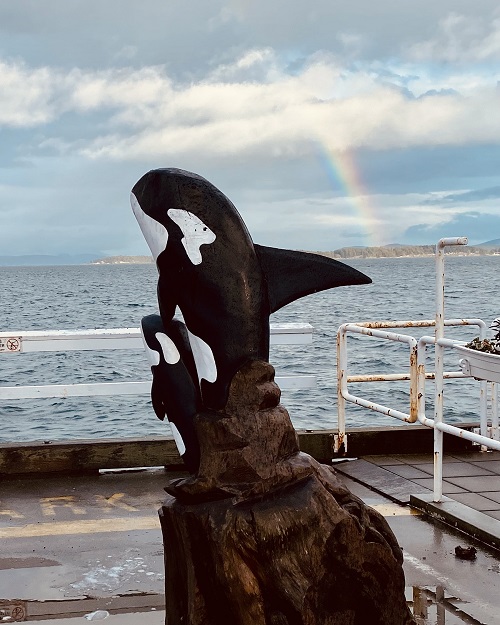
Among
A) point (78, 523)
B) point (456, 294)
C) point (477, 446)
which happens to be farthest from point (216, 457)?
point (456, 294)

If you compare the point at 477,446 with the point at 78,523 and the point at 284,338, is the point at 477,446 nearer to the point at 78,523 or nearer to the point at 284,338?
the point at 284,338

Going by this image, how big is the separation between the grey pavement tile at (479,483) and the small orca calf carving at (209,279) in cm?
364

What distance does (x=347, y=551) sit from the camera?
13.4ft

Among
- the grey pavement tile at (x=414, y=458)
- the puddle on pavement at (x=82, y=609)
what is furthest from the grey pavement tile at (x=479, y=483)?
the puddle on pavement at (x=82, y=609)

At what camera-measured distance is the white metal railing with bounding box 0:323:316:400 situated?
27.3 ft

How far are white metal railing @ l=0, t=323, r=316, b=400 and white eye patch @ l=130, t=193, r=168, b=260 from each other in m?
4.02

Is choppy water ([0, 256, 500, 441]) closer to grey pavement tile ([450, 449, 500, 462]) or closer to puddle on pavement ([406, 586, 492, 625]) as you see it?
grey pavement tile ([450, 449, 500, 462])

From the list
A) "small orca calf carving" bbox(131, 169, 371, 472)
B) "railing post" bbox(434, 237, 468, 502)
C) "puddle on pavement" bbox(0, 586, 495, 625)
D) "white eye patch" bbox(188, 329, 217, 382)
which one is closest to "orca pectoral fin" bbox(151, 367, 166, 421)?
"small orca calf carving" bbox(131, 169, 371, 472)

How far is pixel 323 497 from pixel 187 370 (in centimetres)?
89

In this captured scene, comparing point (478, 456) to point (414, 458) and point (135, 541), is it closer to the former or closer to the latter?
point (414, 458)

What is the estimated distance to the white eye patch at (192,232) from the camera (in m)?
4.21

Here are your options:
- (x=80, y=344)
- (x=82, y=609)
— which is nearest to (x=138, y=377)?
(x=80, y=344)

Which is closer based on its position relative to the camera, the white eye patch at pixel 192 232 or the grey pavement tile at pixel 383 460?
the white eye patch at pixel 192 232

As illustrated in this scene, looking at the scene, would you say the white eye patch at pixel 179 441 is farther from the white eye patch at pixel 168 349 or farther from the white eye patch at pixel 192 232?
the white eye patch at pixel 192 232
